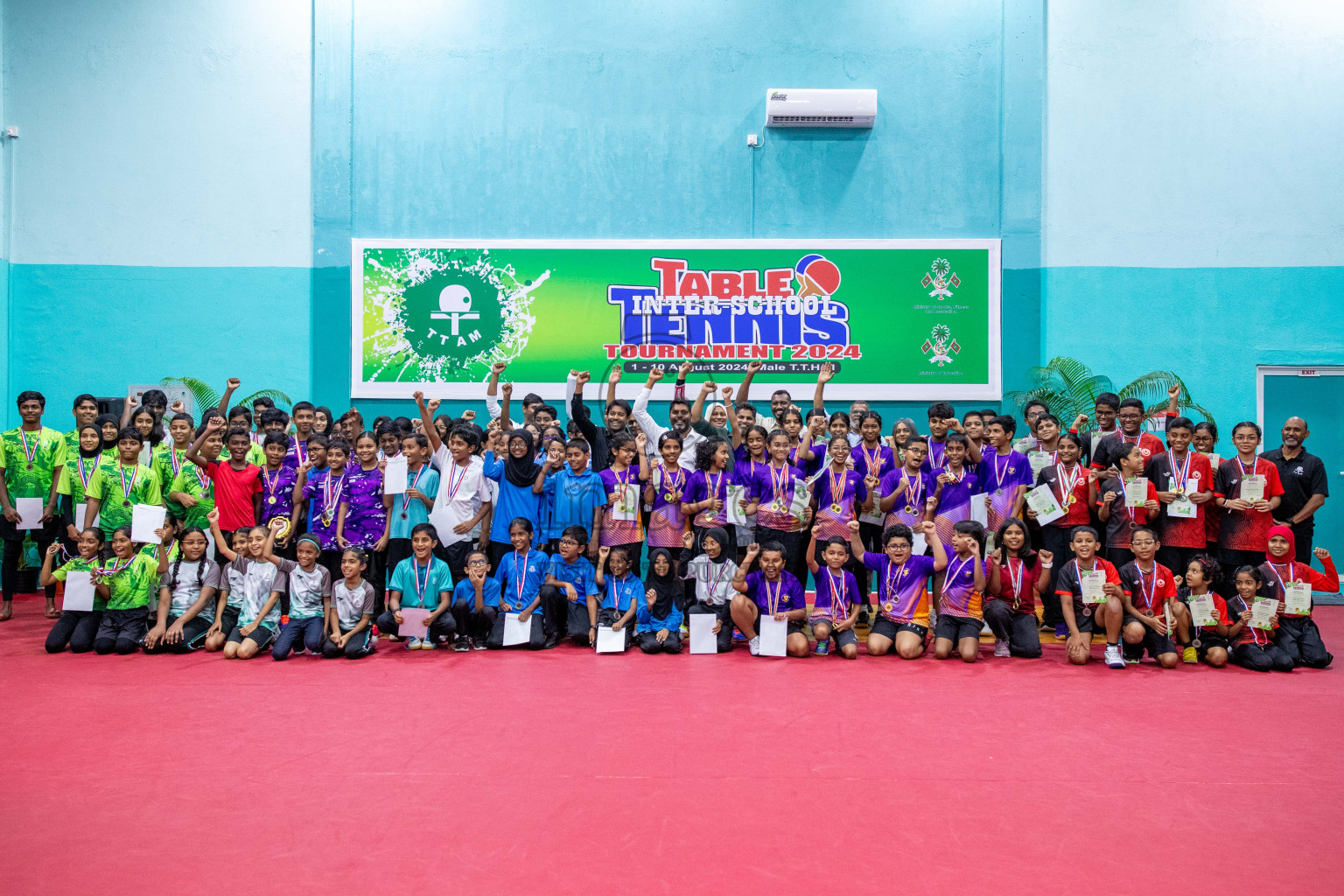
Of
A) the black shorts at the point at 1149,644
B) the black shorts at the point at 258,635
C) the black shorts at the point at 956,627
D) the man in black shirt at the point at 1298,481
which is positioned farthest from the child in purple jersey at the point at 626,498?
the man in black shirt at the point at 1298,481

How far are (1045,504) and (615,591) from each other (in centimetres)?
325

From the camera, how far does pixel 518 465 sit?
277 inches

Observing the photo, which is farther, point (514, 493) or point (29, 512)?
point (29, 512)

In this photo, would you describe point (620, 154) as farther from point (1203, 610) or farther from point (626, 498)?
point (1203, 610)

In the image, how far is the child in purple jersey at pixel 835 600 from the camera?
644cm

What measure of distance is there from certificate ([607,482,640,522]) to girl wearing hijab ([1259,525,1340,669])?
384 centimetres

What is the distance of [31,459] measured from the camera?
8023mm

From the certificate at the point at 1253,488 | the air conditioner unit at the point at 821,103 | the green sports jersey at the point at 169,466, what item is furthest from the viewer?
the air conditioner unit at the point at 821,103

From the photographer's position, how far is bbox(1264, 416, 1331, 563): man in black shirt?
7.21m

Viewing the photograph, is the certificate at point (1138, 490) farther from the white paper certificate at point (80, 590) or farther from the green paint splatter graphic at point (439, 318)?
the white paper certificate at point (80, 590)

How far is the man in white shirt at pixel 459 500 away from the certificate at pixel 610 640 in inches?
48.9

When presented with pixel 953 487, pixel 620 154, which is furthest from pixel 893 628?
pixel 620 154

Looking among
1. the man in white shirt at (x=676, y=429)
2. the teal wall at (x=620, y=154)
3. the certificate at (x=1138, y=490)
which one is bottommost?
the certificate at (x=1138, y=490)

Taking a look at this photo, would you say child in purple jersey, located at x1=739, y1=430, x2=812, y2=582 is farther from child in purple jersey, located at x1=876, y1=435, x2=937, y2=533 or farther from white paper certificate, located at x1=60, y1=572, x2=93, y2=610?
white paper certificate, located at x1=60, y1=572, x2=93, y2=610
